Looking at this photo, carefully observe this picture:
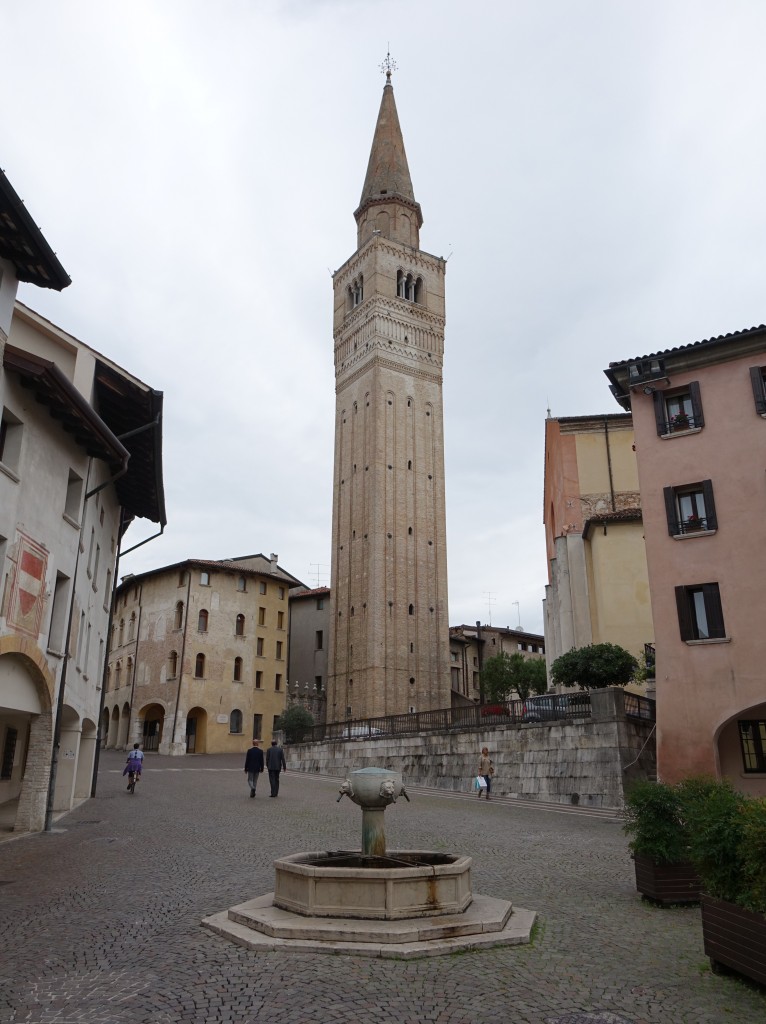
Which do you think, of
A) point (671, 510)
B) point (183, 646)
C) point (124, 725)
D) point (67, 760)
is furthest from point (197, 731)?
point (671, 510)

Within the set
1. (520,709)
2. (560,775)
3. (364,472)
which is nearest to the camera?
(560,775)

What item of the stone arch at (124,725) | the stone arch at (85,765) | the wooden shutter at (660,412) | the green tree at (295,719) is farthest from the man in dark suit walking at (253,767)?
the stone arch at (124,725)

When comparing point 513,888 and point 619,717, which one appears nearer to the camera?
point 513,888

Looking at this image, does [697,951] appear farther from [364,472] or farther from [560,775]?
[364,472]

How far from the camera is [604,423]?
36219mm

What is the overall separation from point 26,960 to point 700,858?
5.53 metres

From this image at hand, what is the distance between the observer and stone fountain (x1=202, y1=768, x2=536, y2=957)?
6.72 metres

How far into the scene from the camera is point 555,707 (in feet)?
74.7

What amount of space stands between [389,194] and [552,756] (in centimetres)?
5961

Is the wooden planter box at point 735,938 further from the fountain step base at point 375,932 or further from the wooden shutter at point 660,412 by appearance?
the wooden shutter at point 660,412

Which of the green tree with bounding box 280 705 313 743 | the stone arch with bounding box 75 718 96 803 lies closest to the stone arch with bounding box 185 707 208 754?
the green tree with bounding box 280 705 313 743

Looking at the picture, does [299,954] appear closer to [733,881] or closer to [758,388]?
[733,881]

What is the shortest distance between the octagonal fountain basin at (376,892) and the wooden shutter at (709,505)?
13.6 meters

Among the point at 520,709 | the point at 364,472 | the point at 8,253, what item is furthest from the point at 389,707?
the point at 8,253
